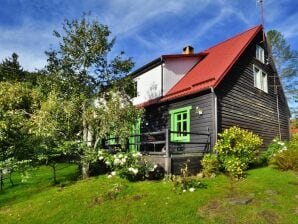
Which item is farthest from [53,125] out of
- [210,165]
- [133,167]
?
[210,165]

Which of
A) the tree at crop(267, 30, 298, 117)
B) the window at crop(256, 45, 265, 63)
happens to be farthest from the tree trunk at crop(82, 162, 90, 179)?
the tree at crop(267, 30, 298, 117)

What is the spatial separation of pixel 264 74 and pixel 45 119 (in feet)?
45.5

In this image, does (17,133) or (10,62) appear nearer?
(17,133)

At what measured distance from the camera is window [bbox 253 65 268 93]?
744 inches

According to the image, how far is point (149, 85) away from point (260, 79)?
6836 millimetres

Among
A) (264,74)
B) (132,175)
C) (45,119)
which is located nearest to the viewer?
(132,175)

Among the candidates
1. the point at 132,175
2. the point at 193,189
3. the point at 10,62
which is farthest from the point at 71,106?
the point at 10,62

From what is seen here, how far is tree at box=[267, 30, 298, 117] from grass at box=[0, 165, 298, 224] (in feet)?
100

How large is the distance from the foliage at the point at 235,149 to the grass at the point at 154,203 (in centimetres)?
69

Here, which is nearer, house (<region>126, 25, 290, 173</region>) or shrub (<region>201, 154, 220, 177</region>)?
shrub (<region>201, 154, 220, 177</region>)

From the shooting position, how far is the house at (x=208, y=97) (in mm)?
14930

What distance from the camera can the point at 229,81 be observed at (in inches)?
638

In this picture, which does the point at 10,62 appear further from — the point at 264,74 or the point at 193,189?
the point at 193,189

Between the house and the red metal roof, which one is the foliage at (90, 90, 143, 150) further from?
the red metal roof
